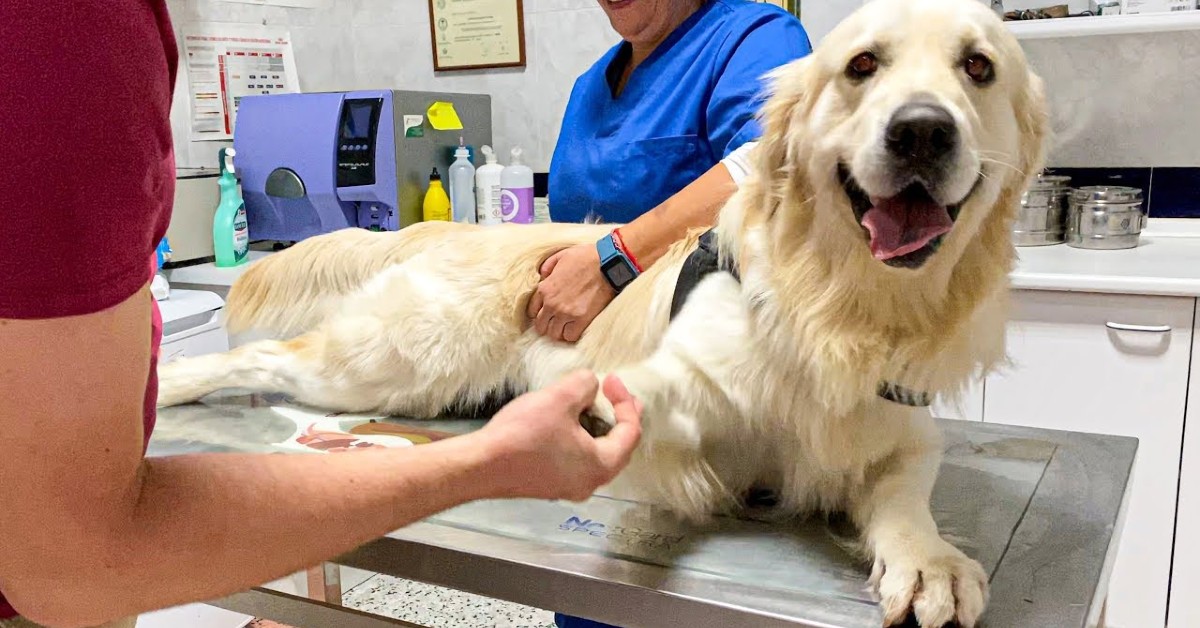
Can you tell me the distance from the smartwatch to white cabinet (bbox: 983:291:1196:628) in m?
1.08

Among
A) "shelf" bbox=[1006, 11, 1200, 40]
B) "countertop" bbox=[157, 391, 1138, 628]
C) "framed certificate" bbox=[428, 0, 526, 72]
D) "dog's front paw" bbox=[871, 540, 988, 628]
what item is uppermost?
"framed certificate" bbox=[428, 0, 526, 72]

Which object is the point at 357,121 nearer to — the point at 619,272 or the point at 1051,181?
the point at 619,272

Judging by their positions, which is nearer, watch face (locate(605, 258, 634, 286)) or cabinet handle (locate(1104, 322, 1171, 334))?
watch face (locate(605, 258, 634, 286))

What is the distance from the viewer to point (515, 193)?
3006mm

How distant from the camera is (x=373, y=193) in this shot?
2789 millimetres

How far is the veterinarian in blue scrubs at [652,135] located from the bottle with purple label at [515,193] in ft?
3.71

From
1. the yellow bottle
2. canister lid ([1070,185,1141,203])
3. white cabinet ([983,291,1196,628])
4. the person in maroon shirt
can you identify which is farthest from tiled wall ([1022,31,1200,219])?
the person in maroon shirt

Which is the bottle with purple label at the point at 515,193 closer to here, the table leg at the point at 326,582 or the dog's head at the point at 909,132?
the table leg at the point at 326,582

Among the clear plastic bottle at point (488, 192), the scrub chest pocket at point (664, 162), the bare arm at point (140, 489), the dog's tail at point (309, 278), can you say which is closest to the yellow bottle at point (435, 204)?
the clear plastic bottle at point (488, 192)

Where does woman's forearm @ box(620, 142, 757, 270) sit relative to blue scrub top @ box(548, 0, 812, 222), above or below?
below

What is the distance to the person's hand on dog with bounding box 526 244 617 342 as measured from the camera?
4.74 ft

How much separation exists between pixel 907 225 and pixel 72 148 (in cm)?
80

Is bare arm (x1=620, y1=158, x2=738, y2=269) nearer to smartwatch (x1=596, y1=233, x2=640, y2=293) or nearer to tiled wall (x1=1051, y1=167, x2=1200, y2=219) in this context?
smartwatch (x1=596, y1=233, x2=640, y2=293)

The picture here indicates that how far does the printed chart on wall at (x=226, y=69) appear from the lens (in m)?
3.11
